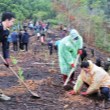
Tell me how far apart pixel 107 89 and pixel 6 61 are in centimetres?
213

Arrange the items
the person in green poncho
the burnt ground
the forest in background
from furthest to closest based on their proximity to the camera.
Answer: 1. the forest in background
2. the person in green poncho
3. the burnt ground

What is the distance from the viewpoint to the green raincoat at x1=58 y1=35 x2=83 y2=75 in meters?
8.08

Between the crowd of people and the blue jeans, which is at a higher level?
the crowd of people

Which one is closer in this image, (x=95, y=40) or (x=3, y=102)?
(x=3, y=102)

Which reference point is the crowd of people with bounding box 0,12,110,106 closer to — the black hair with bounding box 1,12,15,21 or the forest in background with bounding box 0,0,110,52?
the black hair with bounding box 1,12,15,21

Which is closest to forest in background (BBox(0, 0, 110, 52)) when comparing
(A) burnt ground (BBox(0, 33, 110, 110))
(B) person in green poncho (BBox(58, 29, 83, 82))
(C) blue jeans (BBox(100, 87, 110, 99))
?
(A) burnt ground (BBox(0, 33, 110, 110))

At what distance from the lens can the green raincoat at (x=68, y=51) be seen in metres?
8.08

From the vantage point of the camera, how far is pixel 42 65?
12.4m

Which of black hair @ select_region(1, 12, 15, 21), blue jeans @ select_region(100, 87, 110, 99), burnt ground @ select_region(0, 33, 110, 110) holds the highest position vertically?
black hair @ select_region(1, 12, 15, 21)

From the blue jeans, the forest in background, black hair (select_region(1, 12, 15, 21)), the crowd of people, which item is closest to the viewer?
black hair (select_region(1, 12, 15, 21))

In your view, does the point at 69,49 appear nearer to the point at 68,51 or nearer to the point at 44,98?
the point at 68,51

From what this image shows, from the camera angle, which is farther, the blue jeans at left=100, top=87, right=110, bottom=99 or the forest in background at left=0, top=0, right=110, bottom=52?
the forest in background at left=0, top=0, right=110, bottom=52

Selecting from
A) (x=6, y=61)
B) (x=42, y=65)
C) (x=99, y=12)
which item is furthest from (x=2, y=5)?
(x=6, y=61)

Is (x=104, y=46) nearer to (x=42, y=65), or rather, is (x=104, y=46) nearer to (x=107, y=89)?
(x=42, y=65)
